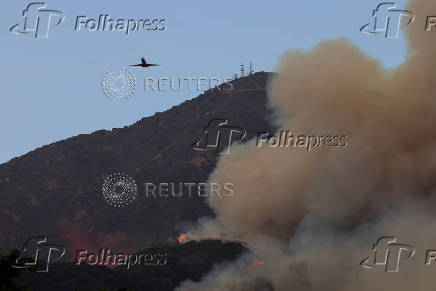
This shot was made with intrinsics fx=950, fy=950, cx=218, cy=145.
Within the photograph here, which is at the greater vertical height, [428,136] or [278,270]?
[428,136]

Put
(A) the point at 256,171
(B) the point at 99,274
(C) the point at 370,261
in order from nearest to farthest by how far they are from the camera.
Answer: (C) the point at 370,261, (A) the point at 256,171, (B) the point at 99,274

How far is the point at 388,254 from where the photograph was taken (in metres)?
111

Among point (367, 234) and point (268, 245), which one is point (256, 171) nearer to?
point (268, 245)

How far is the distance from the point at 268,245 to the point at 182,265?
24829mm

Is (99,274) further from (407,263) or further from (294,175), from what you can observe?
(407,263)

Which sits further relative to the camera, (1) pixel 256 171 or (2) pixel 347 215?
(1) pixel 256 171

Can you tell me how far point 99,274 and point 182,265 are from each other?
14047 mm

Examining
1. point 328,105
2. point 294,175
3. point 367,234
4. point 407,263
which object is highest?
point 328,105

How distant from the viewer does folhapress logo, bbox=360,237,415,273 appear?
107 m

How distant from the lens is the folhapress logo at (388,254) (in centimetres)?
10679

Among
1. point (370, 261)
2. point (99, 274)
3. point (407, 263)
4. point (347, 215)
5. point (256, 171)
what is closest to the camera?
point (407, 263)

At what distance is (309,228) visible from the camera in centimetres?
13600

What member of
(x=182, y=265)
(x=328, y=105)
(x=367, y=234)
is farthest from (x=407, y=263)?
(x=182, y=265)

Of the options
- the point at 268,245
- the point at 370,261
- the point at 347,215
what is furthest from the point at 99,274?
the point at 370,261
